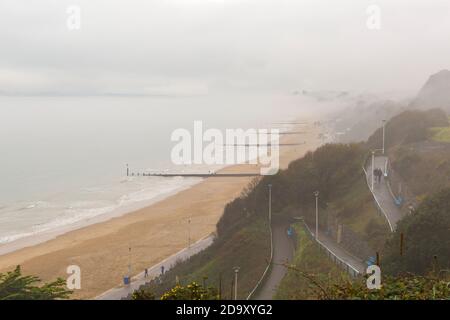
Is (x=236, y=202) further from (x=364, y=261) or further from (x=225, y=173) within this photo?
(x=225, y=173)

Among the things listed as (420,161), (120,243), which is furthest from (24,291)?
(420,161)

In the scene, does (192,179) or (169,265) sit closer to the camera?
(169,265)

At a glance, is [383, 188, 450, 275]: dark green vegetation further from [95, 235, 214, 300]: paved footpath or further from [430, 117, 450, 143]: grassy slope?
[430, 117, 450, 143]: grassy slope

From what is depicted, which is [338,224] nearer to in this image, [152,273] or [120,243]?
[152,273]

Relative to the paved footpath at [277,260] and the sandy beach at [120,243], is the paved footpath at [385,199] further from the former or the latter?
the sandy beach at [120,243]

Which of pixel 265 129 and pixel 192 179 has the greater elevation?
pixel 265 129

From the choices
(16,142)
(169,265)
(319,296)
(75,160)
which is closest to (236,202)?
(169,265)
